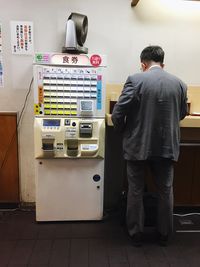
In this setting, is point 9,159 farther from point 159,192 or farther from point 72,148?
point 159,192

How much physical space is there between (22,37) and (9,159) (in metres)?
1.29

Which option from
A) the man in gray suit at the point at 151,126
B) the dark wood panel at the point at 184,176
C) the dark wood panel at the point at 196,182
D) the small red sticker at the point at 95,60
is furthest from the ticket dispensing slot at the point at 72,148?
the dark wood panel at the point at 196,182

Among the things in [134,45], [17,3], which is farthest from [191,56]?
[17,3]

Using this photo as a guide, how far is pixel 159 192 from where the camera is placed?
84.3 inches

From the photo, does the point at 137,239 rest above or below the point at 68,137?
below

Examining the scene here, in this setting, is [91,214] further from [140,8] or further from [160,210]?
[140,8]

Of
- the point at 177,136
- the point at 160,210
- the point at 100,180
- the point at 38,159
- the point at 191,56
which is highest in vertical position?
the point at 191,56

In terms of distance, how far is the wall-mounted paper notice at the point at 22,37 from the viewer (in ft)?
8.29

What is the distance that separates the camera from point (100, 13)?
102 inches

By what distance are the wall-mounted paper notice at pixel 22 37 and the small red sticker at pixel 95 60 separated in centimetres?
73

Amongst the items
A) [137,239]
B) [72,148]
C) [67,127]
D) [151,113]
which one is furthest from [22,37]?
[137,239]

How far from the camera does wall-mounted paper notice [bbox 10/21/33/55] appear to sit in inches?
99.5

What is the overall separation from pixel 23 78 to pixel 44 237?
159 cm

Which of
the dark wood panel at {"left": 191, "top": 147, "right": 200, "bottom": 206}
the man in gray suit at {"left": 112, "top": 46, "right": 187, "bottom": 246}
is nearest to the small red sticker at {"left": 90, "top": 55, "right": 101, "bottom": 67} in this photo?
the man in gray suit at {"left": 112, "top": 46, "right": 187, "bottom": 246}
